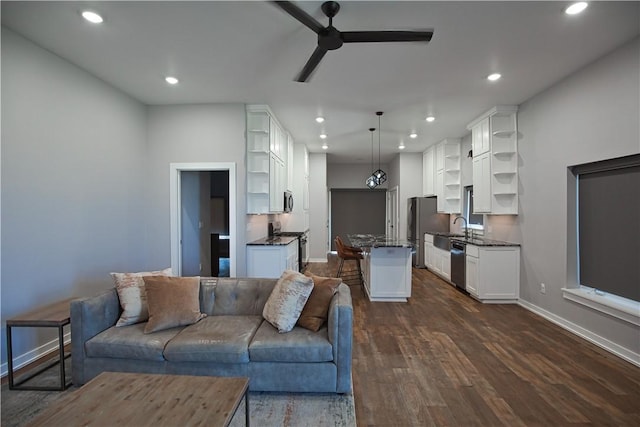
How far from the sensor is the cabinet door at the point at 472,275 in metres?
4.70

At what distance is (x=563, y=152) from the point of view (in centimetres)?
368

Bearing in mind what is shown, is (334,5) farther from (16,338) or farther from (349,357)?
(16,338)

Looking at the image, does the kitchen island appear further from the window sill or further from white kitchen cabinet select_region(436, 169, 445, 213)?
white kitchen cabinet select_region(436, 169, 445, 213)

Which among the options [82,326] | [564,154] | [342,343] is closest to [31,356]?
[82,326]

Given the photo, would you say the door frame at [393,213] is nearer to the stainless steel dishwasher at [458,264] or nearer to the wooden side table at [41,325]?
the stainless steel dishwasher at [458,264]

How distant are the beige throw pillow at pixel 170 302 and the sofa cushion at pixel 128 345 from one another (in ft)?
0.30

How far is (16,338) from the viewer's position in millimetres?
2689

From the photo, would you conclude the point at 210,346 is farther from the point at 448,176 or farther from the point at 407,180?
the point at 407,180

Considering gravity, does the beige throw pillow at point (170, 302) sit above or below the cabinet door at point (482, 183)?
below

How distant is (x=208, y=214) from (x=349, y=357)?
444 cm

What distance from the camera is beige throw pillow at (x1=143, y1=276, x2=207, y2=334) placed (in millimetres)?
2453

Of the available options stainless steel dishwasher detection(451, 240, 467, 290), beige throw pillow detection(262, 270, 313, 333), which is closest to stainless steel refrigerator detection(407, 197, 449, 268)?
stainless steel dishwasher detection(451, 240, 467, 290)

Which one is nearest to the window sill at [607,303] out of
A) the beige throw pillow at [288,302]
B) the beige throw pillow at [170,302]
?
the beige throw pillow at [288,302]

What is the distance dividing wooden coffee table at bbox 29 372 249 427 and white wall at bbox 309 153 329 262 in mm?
6456
